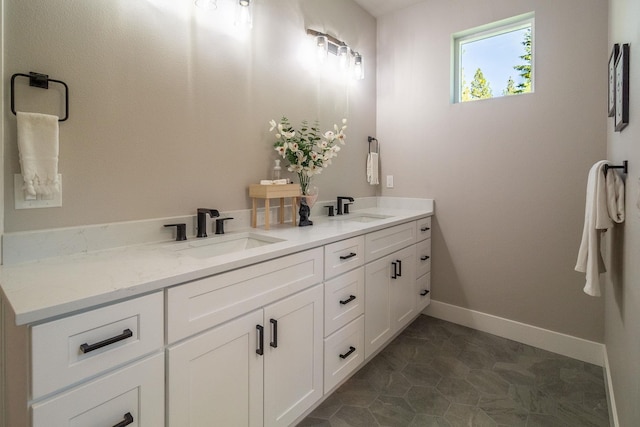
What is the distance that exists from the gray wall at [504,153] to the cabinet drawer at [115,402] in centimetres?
234

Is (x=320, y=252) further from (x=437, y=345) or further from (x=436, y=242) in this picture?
(x=436, y=242)

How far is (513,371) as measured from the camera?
1987 mm

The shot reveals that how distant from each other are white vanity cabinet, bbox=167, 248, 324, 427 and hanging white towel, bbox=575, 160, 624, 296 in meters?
1.23

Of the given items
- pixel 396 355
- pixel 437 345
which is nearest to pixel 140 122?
pixel 396 355

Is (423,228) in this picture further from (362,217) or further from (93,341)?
(93,341)

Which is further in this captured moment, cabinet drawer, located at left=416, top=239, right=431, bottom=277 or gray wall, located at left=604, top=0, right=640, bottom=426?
cabinet drawer, located at left=416, top=239, right=431, bottom=277

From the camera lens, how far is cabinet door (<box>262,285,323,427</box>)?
4.24 feet

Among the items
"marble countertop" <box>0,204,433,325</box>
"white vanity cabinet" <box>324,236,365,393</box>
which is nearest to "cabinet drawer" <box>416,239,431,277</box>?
"white vanity cabinet" <box>324,236,365,393</box>

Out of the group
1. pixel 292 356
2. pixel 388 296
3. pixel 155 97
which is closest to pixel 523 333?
pixel 388 296

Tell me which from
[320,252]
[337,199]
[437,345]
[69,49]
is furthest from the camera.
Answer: [337,199]

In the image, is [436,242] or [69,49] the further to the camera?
[436,242]

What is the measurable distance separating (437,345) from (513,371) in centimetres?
48

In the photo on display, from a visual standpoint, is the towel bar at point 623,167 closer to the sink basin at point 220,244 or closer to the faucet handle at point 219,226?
the sink basin at point 220,244

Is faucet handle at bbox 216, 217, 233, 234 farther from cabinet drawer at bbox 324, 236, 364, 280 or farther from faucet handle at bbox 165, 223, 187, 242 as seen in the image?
cabinet drawer at bbox 324, 236, 364, 280
